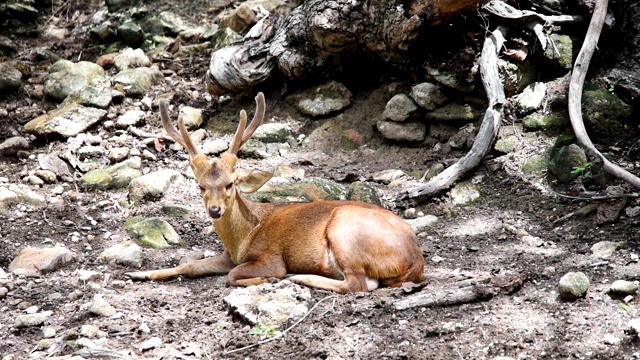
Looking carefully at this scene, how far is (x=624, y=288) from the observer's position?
16.3ft

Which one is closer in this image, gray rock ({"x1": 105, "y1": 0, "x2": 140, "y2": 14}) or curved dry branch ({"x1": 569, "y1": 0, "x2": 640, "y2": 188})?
curved dry branch ({"x1": 569, "y1": 0, "x2": 640, "y2": 188})

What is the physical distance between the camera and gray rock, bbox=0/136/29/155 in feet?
28.2

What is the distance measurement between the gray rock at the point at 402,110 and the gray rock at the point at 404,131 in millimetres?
63

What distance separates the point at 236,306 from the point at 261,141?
3.95 m

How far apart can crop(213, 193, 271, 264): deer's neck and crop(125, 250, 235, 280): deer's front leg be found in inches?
3.1

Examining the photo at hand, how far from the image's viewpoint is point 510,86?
8.23 metres

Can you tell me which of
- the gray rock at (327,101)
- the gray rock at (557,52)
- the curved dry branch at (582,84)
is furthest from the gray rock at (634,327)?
the gray rock at (327,101)

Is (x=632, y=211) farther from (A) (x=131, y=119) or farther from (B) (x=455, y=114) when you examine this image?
(A) (x=131, y=119)

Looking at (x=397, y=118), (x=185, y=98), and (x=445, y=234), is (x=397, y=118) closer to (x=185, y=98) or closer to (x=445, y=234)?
(x=445, y=234)

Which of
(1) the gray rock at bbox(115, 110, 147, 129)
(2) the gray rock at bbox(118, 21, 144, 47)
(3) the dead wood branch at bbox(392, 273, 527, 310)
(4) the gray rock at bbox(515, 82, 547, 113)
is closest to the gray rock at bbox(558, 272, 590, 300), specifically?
(3) the dead wood branch at bbox(392, 273, 527, 310)

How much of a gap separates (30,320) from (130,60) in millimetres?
5845

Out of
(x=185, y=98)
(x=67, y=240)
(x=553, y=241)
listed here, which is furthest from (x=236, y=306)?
A: (x=185, y=98)

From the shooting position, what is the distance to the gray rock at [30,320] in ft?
16.7

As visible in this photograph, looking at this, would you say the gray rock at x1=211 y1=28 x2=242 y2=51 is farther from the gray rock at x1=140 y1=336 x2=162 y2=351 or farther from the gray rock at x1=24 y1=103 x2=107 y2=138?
the gray rock at x1=140 y1=336 x2=162 y2=351
